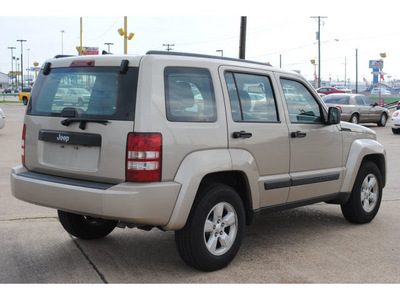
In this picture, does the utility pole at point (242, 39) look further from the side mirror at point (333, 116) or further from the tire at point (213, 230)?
the tire at point (213, 230)

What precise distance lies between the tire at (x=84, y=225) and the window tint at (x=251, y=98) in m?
1.76

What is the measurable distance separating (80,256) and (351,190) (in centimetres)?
329

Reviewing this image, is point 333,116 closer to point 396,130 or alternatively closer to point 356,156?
point 356,156

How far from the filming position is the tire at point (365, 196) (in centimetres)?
636

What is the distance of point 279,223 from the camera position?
6.53 meters

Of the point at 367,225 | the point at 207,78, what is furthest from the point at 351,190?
the point at 207,78

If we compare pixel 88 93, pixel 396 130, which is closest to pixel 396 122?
pixel 396 130

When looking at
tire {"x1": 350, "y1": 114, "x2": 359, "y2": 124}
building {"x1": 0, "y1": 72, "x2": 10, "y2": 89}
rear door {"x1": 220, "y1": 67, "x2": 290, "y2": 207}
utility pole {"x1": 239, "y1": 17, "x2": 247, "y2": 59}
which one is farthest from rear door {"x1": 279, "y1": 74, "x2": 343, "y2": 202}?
building {"x1": 0, "y1": 72, "x2": 10, "y2": 89}

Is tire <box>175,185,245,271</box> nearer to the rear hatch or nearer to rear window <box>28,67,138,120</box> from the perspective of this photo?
the rear hatch

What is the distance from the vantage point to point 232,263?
16.0 feet

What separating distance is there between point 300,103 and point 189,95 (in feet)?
5.59

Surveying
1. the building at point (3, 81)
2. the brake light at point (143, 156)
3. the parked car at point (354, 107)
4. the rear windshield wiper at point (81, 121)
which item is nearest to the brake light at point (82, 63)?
the rear windshield wiper at point (81, 121)

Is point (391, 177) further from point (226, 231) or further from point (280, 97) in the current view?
point (226, 231)

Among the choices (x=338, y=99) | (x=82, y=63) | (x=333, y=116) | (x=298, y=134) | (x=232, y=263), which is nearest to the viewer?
(x=82, y=63)
